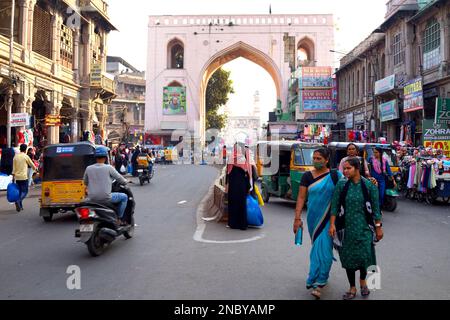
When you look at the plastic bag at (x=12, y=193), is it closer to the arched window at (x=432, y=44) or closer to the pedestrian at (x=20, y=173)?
the pedestrian at (x=20, y=173)

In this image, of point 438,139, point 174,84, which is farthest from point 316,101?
point 438,139

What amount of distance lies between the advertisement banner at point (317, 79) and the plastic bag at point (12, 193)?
109ft

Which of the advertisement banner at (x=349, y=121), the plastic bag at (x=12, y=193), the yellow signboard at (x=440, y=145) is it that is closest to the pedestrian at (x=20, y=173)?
the plastic bag at (x=12, y=193)

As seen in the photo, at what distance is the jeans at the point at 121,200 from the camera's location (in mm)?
7023

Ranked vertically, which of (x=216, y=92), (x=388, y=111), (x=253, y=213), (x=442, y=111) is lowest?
(x=253, y=213)

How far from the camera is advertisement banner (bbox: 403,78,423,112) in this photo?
21.1m

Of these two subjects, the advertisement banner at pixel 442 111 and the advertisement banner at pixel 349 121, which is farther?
the advertisement banner at pixel 349 121

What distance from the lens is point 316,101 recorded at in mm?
40594

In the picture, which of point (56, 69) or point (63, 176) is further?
point (56, 69)

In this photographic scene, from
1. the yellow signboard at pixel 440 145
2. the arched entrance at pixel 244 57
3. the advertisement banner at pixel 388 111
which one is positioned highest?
the arched entrance at pixel 244 57

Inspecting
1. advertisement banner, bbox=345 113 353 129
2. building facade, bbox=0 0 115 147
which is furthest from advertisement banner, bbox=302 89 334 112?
building facade, bbox=0 0 115 147

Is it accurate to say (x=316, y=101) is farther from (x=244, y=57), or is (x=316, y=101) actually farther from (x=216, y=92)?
(x=216, y=92)

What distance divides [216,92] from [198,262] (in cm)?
→ 6025
